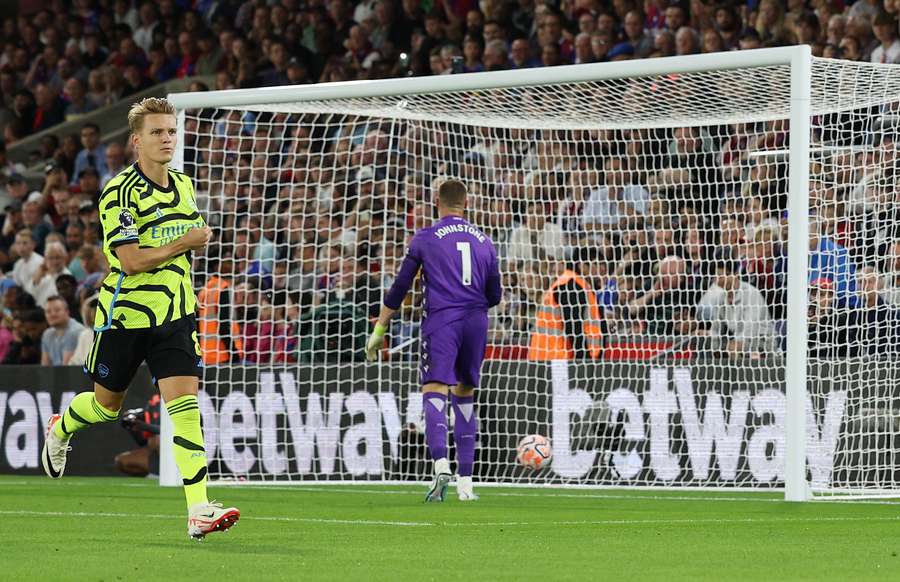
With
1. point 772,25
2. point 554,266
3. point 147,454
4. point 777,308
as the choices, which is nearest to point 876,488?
point 777,308

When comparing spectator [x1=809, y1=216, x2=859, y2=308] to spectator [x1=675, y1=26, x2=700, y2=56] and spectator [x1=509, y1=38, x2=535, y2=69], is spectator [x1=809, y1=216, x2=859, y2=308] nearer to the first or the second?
spectator [x1=675, y1=26, x2=700, y2=56]

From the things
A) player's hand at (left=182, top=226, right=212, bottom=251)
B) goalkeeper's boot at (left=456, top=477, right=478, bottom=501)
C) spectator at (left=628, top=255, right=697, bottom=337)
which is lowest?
goalkeeper's boot at (left=456, top=477, right=478, bottom=501)

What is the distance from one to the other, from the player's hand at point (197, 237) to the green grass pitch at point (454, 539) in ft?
4.23

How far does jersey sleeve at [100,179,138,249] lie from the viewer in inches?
284

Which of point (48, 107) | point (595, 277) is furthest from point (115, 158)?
point (595, 277)

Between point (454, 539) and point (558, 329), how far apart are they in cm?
612

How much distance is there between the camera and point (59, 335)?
15773 mm

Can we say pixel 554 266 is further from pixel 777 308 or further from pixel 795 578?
pixel 795 578

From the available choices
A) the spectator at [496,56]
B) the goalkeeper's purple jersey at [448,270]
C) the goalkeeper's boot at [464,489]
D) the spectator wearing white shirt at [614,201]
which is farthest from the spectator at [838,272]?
the spectator at [496,56]

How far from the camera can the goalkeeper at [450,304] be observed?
35.1ft

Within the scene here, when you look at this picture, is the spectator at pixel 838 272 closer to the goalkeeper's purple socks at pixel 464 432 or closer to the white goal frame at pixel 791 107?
the white goal frame at pixel 791 107

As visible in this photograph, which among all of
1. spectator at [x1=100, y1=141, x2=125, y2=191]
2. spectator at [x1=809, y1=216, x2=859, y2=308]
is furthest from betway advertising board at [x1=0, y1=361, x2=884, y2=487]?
spectator at [x1=100, y1=141, x2=125, y2=191]

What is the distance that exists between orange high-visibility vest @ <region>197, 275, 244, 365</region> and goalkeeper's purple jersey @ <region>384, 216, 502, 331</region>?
306cm

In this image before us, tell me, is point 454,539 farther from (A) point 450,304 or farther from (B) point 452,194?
(B) point 452,194
